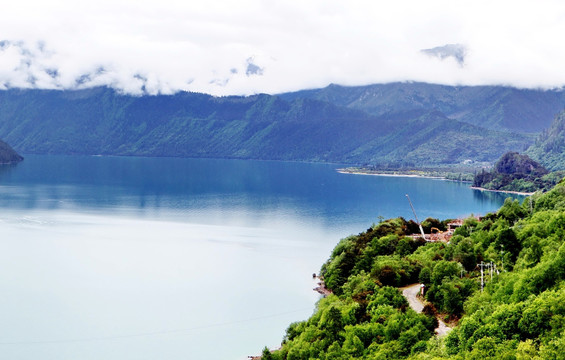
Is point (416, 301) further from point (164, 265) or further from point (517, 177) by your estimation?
point (517, 177)

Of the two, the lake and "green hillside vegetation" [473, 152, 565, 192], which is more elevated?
"green hillside vegetation" [473, 152, 565, 192]

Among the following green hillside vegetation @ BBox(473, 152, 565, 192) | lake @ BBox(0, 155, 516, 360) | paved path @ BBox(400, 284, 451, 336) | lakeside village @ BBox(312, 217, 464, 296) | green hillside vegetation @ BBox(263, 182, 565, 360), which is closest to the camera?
green hillside vegetation @ BBox(263, 182, 565, 360)

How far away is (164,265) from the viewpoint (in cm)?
5712

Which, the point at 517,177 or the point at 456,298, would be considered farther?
the point at 517,177

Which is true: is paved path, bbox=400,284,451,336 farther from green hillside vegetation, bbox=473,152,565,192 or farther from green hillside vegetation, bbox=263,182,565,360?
green hillside vegetation, bbox=473,152,565,192

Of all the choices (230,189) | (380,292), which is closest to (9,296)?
(380,292)

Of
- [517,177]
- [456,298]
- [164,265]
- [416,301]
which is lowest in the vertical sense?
[164,265]

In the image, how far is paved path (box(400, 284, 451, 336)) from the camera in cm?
3117

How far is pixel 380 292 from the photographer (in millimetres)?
34656

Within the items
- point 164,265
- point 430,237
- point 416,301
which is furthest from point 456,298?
point 164,265

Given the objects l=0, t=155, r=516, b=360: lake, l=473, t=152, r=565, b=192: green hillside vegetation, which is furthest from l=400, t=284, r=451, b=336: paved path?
l=473, t=152, r=565, b=192: green hillside vegetation

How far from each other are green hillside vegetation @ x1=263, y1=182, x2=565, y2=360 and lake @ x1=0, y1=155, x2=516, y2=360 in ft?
16.8

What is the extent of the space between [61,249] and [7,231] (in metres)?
11.9

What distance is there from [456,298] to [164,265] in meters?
29.6
